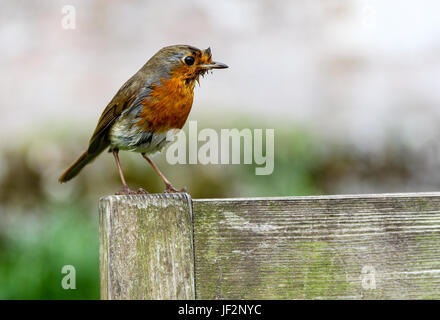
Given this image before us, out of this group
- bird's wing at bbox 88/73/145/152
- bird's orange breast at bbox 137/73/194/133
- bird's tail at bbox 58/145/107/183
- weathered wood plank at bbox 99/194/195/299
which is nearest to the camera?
weathered wood plank at bbox 99/194/195/299

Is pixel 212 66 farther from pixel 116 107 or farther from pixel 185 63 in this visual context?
pixel 116 107

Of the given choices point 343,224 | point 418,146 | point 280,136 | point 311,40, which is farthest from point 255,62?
point 343,224

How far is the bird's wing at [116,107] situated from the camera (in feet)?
10.8

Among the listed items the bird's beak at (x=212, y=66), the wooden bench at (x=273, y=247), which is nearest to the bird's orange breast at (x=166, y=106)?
the bird's beak at (x=212, y=66)

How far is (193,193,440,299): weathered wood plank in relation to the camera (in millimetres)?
1849

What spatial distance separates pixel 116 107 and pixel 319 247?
69.4 inches

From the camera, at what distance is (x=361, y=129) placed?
471 cm

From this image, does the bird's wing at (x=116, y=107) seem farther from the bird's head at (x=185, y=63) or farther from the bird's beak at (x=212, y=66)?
the bird's beak at (x=212, y=66)

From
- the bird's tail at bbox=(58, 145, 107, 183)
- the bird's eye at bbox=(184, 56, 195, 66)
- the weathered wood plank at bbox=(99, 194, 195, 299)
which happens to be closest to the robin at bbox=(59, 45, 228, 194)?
the bird's eye at bbox=(184, 56, 195, 66)

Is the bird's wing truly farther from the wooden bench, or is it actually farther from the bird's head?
the wooden bench

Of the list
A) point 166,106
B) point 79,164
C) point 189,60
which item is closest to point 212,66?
point 189,60

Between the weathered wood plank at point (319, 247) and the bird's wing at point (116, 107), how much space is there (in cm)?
153

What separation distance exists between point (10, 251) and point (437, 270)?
245 cm

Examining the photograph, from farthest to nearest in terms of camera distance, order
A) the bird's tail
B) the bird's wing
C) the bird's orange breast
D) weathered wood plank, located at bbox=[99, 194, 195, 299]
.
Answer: the bird's tail < the bird's wing < the bird's orange breast < weathered wood plank, located at bbox=[99, 194, 195, 299]
